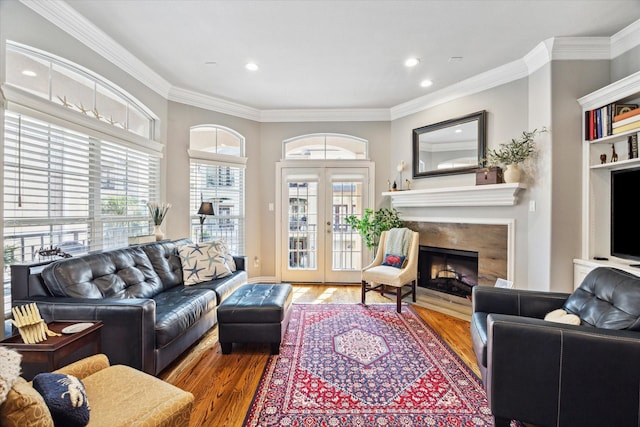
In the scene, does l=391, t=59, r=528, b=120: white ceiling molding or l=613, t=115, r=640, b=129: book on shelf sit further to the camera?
l=391, t=59, r=528, b=120: white ceiling molding

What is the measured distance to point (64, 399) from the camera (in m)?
1.00

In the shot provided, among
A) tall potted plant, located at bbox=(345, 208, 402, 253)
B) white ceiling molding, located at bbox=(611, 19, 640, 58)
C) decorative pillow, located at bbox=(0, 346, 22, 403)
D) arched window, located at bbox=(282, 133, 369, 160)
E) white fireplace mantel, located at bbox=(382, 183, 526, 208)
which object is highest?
white ceiling molding, located at bbox=(611, 19, 640, 58)

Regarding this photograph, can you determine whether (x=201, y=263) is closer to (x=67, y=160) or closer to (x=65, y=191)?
(x=65, y=191)

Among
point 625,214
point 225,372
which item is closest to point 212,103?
point 225,372

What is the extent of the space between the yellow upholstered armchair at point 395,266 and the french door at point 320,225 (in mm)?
727

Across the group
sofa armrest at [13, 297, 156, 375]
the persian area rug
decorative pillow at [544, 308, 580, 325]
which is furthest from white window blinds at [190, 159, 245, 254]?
decorative pillow at [544, 308, 580, 325]

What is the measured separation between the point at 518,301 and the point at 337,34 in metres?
2.67

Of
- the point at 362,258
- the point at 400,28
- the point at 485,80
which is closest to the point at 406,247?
the point at 362,258

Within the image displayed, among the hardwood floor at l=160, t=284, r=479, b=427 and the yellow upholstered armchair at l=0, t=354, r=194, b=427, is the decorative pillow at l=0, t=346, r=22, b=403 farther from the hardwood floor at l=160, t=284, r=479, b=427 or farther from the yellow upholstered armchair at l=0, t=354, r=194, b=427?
the hardwood floor at l=160, t=284, r=479, b=427

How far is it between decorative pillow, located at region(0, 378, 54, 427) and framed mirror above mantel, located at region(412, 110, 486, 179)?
3.88m

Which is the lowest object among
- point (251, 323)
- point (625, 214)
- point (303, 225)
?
point (251, 323)

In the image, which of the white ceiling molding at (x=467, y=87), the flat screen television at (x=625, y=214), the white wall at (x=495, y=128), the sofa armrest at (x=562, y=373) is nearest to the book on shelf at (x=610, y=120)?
the flat screen television at (x=625, y=214)

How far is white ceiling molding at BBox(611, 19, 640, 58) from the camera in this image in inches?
96.2

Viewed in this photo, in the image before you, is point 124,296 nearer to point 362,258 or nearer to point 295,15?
point 295,15
